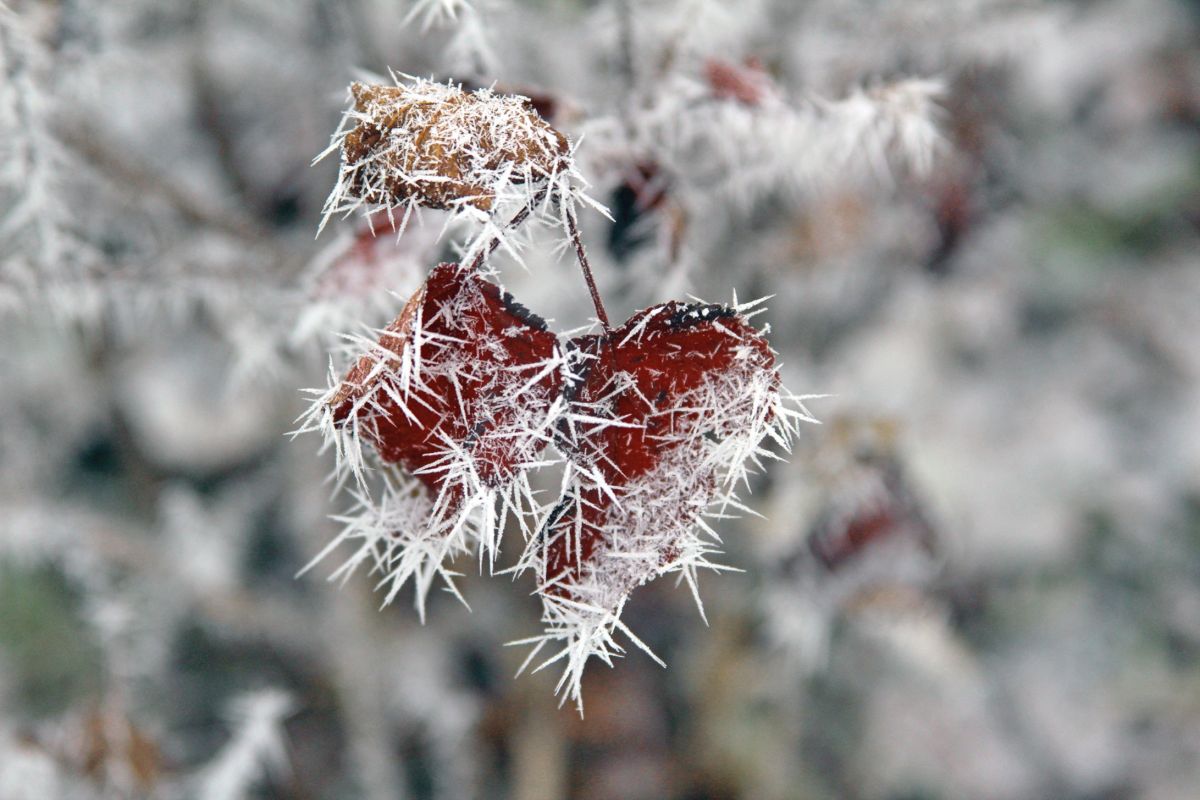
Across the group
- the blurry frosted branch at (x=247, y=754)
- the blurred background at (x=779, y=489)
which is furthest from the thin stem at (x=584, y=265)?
the blurry frosted branch at (x=247, y=754)

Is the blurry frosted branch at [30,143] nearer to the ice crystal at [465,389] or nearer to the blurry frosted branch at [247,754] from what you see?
the ice crystal at [465,389]

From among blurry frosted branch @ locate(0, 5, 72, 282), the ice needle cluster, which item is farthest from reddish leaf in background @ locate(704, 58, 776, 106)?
blurry frosted branch @ locate(0, 5, 72, 282)

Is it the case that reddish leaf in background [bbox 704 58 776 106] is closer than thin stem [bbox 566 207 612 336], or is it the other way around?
thin stem [bbox 566 207 612 336]

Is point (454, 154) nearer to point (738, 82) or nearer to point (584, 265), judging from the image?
point (584, 265)

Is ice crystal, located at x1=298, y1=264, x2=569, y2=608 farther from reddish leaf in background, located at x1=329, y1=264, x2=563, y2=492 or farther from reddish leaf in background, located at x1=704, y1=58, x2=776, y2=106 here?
reddish leaf in background, located at x1=704, y1=58, x2=776, y2=106

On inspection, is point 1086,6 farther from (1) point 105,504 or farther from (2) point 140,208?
(1) point 105,504

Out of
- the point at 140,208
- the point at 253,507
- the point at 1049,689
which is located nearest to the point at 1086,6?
the point at 1049,689
